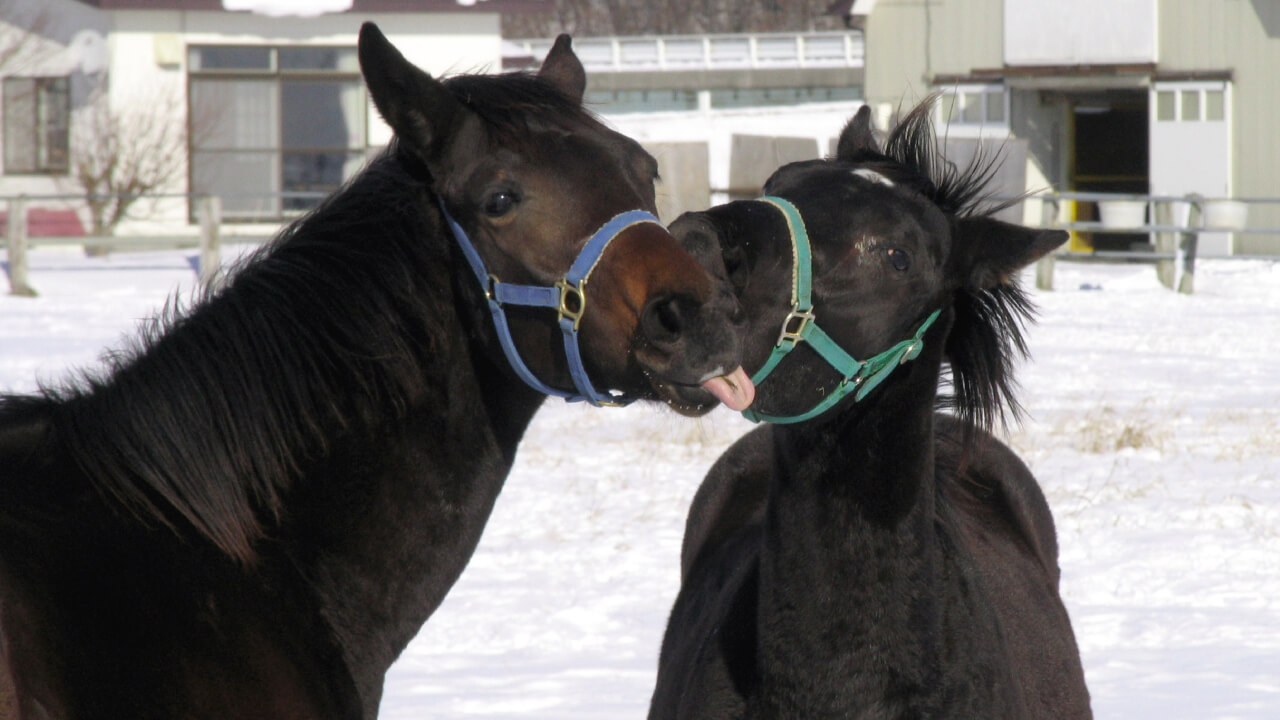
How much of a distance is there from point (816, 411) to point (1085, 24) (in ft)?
70.6

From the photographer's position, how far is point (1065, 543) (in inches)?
234

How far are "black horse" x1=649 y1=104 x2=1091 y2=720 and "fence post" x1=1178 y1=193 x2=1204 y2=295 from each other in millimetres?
13953

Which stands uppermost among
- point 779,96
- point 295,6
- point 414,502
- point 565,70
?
point 779,96

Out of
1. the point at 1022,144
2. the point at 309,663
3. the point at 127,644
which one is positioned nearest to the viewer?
the point at 127,644

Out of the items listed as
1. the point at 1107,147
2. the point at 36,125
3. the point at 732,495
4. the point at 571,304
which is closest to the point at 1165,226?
the point at 1107,147

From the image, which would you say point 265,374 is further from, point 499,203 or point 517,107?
A: point 517,107

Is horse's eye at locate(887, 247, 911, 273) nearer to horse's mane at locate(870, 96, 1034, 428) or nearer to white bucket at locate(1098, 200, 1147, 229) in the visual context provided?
horse's mane at locate(870, 96, 1034, 428)

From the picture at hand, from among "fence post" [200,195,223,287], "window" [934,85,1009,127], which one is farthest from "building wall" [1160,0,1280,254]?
"fence post" [200,195,223,287]

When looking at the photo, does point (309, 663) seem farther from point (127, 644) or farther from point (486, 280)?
point (486, 280)

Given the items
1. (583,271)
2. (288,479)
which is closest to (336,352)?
(288,479)

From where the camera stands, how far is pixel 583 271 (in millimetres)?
2160

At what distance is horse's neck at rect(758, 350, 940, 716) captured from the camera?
2664 millimetres

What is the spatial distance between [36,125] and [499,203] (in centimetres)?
2101

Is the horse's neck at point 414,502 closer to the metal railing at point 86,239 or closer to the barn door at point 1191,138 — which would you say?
the metal railing at point 86,239
